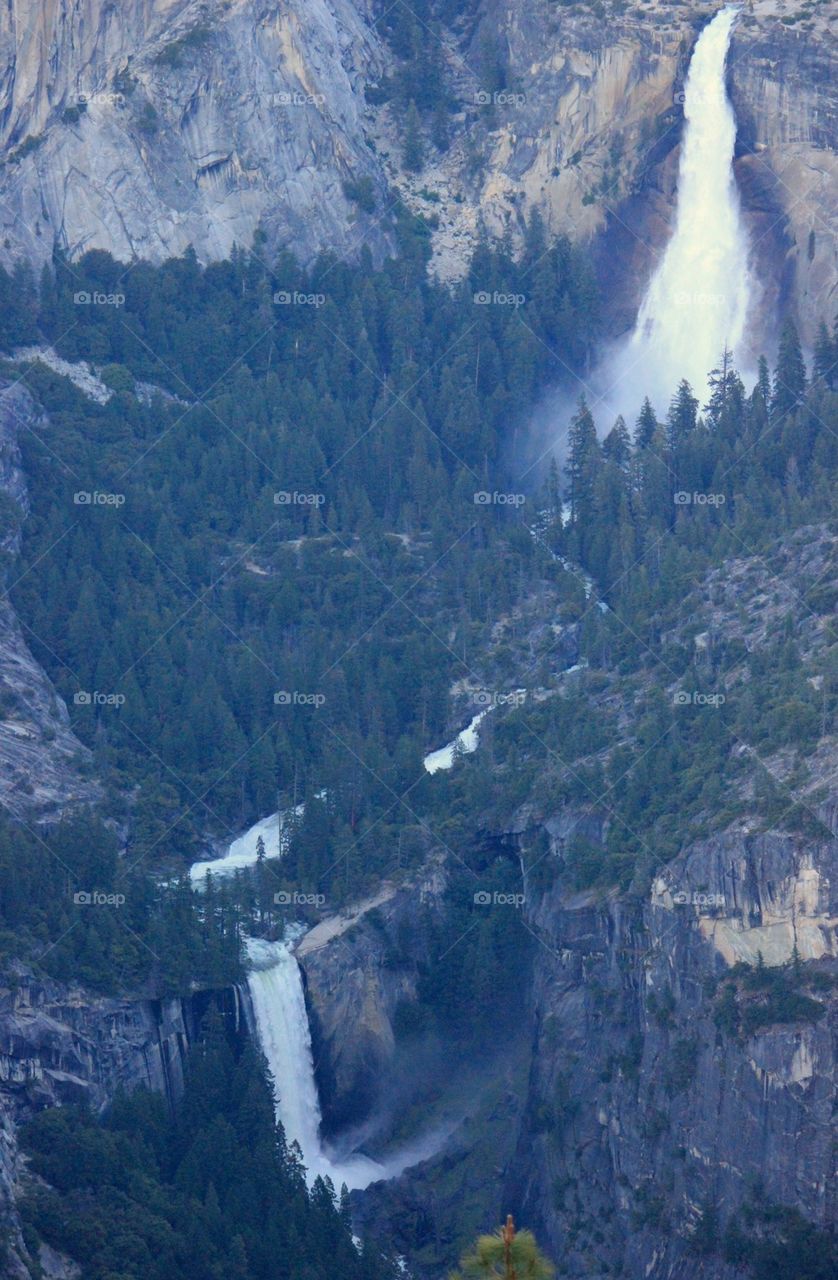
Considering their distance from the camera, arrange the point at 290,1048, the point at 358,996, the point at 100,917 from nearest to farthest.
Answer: the point at 100,917 → the point at 290,1048 → the point at 358,996

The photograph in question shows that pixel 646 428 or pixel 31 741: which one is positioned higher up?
pixel 646 428

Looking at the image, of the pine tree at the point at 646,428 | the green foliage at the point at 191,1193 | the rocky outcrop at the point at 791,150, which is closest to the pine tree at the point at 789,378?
the pine tree at the point at 646,428

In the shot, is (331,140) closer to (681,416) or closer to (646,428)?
(646,428)

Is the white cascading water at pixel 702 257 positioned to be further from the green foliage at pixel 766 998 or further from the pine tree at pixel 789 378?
the green foliage at pixel 766 998

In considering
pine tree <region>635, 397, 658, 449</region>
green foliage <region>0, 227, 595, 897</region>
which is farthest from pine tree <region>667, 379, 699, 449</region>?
green foliage <region>0, 227, 595, 897</region>

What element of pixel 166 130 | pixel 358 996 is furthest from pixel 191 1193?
pixel 166 130

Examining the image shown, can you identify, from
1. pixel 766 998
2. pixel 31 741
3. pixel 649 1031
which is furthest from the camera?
pixel 31 741
